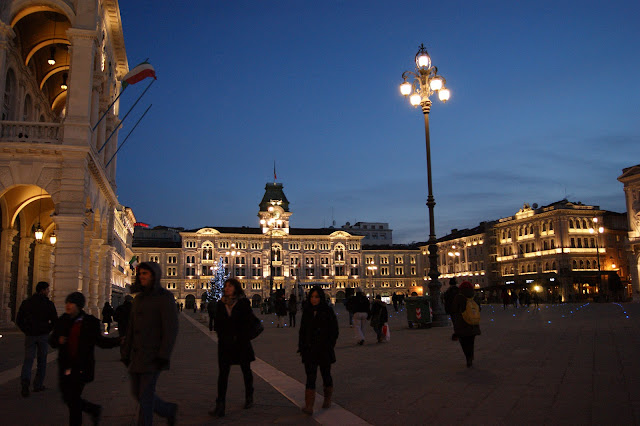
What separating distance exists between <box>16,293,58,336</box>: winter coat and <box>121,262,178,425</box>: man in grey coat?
4.22 m

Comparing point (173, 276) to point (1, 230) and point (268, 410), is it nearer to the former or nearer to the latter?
point (1, 230)

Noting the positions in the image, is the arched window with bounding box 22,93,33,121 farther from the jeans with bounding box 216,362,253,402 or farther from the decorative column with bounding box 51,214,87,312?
the jeans with bounding box 216,362,253,402

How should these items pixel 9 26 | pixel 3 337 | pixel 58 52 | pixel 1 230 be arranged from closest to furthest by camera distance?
pixel 3 337 < pixel 9 26 < pixel 1 230 < pixel 58 52

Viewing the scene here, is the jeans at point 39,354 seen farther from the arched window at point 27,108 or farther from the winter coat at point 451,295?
the arched window at point 27,108

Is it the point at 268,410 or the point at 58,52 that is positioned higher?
the point at 58,52

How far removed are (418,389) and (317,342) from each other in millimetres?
2189

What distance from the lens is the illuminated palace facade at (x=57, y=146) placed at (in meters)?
22.0

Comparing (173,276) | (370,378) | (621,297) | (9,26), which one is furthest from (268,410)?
(173,276)

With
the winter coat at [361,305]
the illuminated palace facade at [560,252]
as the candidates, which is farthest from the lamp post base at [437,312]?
the illuminated palace facade at [560,252]

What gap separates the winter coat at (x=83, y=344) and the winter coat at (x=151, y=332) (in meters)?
0.64

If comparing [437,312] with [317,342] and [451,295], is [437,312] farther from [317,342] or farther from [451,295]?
[317,342]

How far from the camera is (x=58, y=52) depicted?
96.0 feet

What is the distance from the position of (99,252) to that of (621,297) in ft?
214

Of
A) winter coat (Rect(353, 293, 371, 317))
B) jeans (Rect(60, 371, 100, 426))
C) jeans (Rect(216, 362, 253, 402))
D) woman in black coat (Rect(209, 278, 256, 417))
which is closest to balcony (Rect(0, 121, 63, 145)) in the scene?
winter coat (Rect(353, 293, 371, 317))
